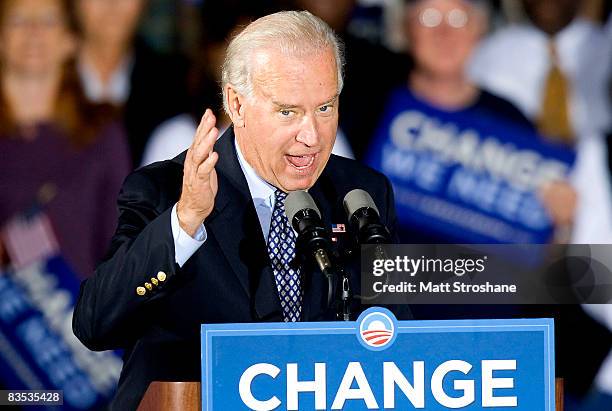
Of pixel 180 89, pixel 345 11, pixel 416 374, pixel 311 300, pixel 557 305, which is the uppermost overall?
pixel 345 11

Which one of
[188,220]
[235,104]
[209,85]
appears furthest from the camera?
[209,85]

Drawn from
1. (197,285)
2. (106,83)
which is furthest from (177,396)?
(106,83)

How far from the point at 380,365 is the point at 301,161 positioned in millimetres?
630

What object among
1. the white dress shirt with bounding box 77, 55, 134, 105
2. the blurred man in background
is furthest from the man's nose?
the white dress shirt with bounding box 77, 55, 134, 105

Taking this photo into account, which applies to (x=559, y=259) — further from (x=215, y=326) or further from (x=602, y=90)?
(x=215, y=326)

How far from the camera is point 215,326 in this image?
2039 mm

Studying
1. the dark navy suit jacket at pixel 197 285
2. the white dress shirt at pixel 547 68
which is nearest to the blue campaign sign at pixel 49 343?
the dark navy suit jacket at pixel 197 285

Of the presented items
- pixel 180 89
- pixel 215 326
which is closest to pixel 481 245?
pixel 180 89

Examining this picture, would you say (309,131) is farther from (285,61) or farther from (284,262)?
(284,262)

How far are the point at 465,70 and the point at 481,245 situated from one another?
669 mm

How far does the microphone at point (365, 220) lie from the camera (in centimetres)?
204

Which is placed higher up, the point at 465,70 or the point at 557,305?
the point at 465,70

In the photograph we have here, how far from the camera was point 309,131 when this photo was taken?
2.48 meters

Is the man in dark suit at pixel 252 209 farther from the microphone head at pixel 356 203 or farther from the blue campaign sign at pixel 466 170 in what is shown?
the blue campaign sign at pixel 466 170
